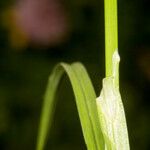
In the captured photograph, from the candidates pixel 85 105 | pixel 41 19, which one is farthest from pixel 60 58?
pixel 85 105

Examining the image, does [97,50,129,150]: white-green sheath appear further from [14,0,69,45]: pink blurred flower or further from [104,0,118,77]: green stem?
[14,0,69,45]: pink blurred flower

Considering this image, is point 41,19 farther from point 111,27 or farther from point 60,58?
point 111,27

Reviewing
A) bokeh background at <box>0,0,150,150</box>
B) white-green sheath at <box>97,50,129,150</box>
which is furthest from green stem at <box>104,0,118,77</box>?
bokeh background at <box>0,0,150,150</box>

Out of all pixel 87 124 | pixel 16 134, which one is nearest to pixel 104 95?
pixel 87 124

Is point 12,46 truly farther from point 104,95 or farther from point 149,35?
point 104,95

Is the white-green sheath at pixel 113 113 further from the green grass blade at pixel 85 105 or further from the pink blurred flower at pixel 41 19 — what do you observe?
the pink blurred flower at pixel 41 19

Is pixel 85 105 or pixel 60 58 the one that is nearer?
pixel 85 105
